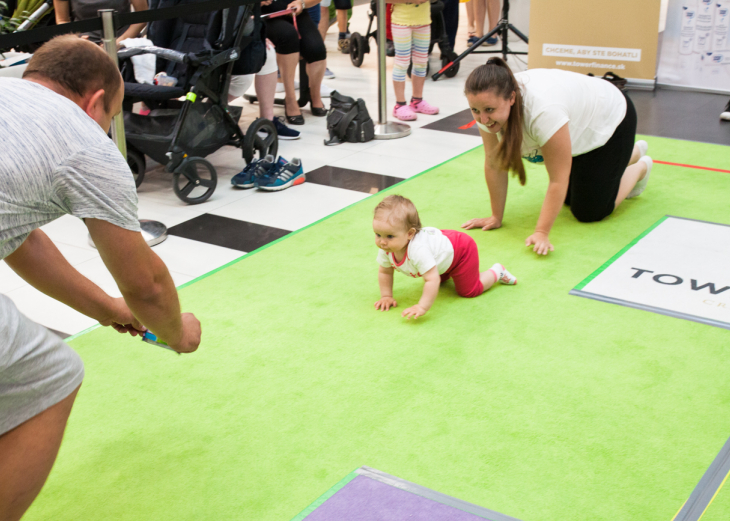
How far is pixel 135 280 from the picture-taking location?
50.6 inches

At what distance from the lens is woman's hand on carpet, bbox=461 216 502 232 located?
3.15m

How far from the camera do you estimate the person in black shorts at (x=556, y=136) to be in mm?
2621

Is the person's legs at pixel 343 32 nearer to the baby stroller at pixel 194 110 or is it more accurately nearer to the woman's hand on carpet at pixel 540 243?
the baby stroller at pixel 194 110

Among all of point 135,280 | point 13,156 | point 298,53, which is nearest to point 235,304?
point 135,280

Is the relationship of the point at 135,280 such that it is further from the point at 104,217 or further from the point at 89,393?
the point at 89,393

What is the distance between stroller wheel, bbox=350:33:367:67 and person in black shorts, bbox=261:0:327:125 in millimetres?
1904

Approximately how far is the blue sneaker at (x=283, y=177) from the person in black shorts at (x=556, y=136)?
1.07 metres

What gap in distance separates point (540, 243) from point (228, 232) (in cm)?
136

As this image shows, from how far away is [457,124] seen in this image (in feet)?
16.1

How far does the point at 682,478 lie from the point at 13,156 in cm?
154

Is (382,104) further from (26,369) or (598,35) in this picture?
(26,369)

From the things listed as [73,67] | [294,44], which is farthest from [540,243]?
[294,44]

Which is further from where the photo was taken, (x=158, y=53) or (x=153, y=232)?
(x=158, y=53)

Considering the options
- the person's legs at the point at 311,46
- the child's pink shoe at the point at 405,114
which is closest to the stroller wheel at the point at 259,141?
the person's legs at the point at 311,46
